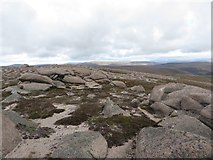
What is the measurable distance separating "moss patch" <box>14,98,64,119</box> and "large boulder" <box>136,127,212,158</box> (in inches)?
499

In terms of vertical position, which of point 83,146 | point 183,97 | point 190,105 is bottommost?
point 83,146

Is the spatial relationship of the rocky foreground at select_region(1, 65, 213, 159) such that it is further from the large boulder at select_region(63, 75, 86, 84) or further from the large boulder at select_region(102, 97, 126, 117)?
the large boulder at select_region(63, 75, 86, 84)

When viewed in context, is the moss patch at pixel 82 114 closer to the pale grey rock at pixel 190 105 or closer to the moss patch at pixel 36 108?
the moss patch at pixel 36 108

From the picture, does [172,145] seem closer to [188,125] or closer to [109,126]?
[188,125]

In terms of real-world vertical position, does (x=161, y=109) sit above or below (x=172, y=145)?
below

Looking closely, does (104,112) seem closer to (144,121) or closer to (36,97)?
(144,121)

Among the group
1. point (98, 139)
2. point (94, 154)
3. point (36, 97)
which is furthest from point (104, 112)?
point (36, 97)

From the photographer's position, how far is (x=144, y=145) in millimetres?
16047

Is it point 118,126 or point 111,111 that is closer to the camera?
point 118,126

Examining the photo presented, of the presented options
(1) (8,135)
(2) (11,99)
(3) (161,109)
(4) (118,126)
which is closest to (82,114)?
(4) (118,126)

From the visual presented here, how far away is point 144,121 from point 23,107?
1521 centimetres

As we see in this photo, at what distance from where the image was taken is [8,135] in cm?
1816

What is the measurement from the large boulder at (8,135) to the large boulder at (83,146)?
364cm

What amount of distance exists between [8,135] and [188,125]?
14.1 meters
